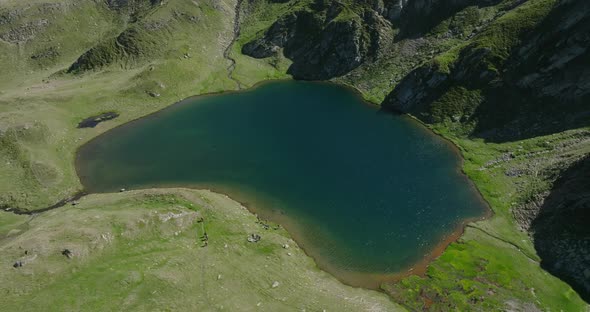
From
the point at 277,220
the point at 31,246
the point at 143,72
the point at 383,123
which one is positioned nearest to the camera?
the point at 31,246

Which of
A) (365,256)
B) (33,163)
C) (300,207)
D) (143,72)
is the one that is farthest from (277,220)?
(143,72)

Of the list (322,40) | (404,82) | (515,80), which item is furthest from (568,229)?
(322,40)

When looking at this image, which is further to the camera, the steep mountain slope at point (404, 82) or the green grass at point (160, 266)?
the steep mountain slope at point (404, 82)

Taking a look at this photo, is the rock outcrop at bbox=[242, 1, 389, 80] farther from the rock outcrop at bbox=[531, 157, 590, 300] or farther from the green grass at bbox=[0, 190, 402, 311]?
the green grass at bbox=[0, 190, 402, 311]

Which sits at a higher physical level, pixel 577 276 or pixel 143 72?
pixel 577 276

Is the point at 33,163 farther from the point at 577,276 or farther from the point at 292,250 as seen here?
the point at 577,276

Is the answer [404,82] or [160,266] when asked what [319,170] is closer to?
[160,266]

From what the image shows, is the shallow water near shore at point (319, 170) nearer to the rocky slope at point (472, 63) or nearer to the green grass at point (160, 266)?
the green grass at point (160, 266)

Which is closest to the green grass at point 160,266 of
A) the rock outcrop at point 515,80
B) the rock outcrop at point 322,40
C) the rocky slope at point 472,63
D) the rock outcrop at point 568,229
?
the rock outcrop at point 568,229
